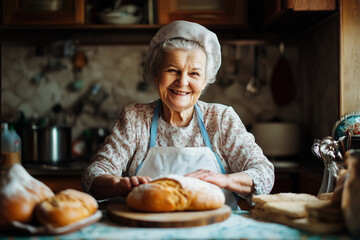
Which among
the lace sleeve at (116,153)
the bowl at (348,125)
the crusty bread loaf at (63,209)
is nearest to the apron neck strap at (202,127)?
the lace sleeve at (116,153)

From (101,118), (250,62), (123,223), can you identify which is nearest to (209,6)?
(250,62)

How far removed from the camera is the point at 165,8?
2.86 metres

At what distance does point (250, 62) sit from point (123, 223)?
2345 millimetres

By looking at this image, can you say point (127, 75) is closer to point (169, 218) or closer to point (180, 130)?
point (180, 130)

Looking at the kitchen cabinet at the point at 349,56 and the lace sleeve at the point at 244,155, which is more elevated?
the kitchen cabinet at the point at 349,56

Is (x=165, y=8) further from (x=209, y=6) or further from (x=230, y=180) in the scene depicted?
(x=230, y=180)

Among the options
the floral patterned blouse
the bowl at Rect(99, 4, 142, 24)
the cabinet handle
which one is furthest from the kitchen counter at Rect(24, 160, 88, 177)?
the cabinet handle

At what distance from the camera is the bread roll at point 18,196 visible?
1.00 m

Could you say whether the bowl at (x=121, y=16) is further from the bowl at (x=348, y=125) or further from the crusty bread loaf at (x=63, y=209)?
the crusty bread loaf at (x=63, y=209)

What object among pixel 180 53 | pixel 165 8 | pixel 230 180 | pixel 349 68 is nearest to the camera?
pixel 230 180

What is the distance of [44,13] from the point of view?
2859 mm

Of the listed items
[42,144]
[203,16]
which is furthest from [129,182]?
[203,16]

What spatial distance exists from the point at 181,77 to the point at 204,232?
813 mm

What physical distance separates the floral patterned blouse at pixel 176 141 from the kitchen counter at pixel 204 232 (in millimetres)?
496
